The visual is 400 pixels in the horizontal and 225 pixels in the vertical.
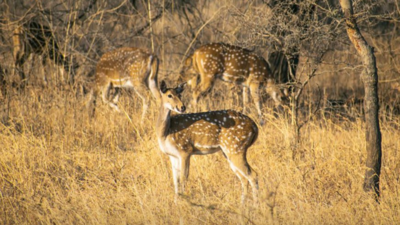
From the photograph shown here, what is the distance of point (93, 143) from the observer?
7.72m

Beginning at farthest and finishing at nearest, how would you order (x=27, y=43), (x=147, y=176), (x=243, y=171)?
(x=27, y=43) < (x=147, y=176) < (x=243, y=171)

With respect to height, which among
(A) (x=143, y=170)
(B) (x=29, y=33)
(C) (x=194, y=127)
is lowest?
(A) (x=143, y=170)

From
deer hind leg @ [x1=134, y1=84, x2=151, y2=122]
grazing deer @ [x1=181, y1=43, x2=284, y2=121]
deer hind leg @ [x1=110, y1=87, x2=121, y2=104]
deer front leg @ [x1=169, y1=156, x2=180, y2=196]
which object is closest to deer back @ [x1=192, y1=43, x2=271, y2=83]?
grazing deer @ [x1=181, y1=43, x2=284, y2=121]

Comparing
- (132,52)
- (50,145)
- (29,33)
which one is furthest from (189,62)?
(50,145)

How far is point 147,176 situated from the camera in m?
6.50

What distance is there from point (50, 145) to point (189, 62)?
3.63 metres

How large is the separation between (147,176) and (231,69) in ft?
12.5

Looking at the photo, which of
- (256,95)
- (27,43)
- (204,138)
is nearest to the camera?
(204,138)

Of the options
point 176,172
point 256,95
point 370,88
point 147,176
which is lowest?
point 147,176

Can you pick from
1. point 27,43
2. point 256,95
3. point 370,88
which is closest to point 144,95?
point 256,95

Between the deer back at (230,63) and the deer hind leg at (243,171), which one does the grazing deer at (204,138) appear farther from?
the deer back at (230,63)

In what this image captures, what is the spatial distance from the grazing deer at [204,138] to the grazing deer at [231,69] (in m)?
3.36

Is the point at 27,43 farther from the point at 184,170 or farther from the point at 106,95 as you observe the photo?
the point at 184,170

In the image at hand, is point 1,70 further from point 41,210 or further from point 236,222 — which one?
point 236,222
